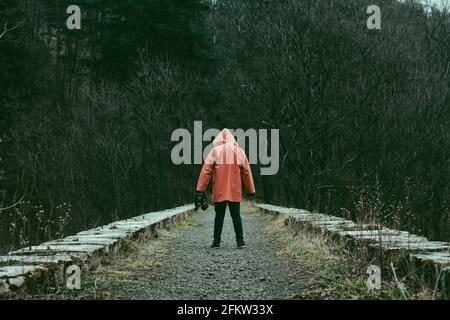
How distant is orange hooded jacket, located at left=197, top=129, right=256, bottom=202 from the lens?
895 centimetres

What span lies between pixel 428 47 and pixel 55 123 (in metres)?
17.6

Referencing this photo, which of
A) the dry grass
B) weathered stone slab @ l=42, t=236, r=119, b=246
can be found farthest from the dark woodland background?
the dry grass

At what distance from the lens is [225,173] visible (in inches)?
354

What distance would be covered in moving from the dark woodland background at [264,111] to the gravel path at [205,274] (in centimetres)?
803

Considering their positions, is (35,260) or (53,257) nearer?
(35,260)

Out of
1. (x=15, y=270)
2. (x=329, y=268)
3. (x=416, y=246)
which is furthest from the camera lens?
(x=329, y=268)

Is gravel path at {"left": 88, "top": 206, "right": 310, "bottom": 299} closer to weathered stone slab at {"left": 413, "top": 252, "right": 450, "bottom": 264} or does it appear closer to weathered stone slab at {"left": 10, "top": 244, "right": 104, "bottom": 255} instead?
weathered stone slab at {"left": 10, "top": 244, "right": 104, "bottom": 255}

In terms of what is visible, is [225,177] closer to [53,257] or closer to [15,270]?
[53,257]

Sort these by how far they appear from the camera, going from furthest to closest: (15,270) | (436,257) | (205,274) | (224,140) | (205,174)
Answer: (224,140)
(205,174)
(205,274)
(436,257)
(15,270)

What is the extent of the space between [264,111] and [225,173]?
16.1 meters

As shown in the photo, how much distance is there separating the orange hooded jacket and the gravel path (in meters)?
0.84

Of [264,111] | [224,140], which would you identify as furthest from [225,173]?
[264,111]
